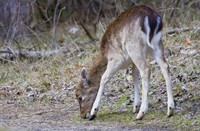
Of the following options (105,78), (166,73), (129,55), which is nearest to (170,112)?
(166,73)

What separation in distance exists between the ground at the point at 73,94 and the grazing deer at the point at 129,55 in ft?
0.81

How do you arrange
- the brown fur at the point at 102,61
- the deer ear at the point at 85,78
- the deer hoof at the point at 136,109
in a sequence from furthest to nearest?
the deer ear at the point at 85,78 → the deer hoof at the point at 136,109 → the brown fur at the point at 102,61

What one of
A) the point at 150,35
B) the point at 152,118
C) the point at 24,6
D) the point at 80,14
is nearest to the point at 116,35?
the point at 150,35

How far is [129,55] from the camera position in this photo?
27.0 feet

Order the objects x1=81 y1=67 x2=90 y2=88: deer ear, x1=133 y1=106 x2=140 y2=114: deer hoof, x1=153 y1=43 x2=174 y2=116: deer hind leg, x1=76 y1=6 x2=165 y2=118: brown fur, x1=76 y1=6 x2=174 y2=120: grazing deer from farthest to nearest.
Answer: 1. x1=81 y1=67 x2=90 y2=88: deer ear
2. x1=133 y1=106 x2=140 y2=114: deer hoof
3. x1=76 y1=6 x2=165 y2=118: brown fur
4. x1=76 y1=6 x2=174 y2=120: grazing deer
5. x1=153 y1=43 x2=174 y2=116: deer hind leg

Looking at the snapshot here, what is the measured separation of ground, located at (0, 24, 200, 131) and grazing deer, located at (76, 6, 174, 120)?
247mm

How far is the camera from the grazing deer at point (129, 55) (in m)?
8.04

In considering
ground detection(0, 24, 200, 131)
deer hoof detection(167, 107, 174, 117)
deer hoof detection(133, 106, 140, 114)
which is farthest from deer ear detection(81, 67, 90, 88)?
deer hoof detection(167, 107, 174, 117)

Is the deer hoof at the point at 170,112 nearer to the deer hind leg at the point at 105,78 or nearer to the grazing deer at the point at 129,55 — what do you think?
the grazing deer at the point at 129,55

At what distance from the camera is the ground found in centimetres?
812

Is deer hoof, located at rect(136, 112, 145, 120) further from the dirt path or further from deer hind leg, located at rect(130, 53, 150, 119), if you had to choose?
the dirt path

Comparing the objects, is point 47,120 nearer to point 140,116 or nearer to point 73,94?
point 140,116

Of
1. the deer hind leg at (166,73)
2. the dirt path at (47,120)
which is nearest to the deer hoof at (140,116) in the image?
the dirt path at (47,120)

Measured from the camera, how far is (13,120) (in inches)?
354
